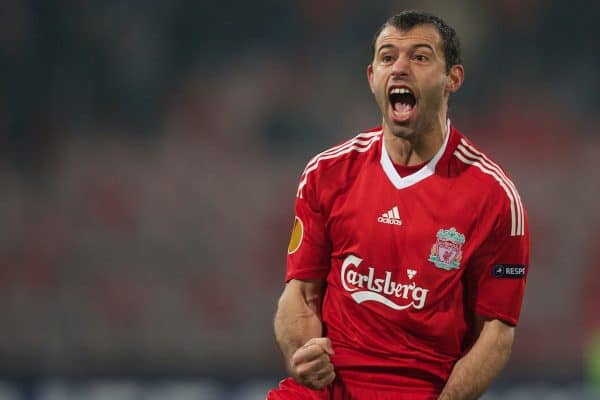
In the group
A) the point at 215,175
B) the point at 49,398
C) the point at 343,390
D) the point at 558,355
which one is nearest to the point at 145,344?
the point at 49,398

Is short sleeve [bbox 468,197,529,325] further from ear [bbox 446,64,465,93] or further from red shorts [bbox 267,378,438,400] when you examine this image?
ear [bbox 446,64,465,93]

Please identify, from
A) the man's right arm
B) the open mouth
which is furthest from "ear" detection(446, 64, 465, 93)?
the man's right arm

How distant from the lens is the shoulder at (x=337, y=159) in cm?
287

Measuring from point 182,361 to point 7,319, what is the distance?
102 cm

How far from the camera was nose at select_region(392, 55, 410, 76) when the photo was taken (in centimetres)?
280

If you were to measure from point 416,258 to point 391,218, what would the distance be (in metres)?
0.13

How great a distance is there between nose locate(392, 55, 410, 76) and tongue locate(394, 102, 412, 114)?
0.10m

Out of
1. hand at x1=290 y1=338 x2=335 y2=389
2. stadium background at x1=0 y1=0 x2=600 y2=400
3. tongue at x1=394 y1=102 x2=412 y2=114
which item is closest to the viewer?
hand at x1=290 y1=338 x2=335 y2=389

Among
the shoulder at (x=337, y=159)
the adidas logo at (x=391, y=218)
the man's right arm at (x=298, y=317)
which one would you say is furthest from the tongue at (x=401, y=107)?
the man's right arm at (x=298, y=317)

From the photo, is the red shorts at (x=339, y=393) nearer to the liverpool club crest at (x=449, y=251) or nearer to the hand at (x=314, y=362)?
the hand at (x=314, y=362)

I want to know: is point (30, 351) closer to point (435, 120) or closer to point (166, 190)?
point (166, 190)

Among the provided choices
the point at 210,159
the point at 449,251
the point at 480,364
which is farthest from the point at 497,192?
the point at 210,159

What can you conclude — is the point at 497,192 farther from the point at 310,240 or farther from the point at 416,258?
the point at 310,240

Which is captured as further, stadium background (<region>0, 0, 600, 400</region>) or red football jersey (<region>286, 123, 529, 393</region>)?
stadium background (<region>0, 0, 600, 400</region>)
